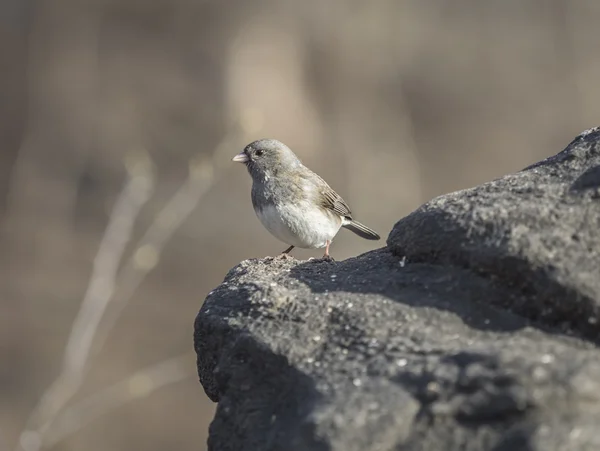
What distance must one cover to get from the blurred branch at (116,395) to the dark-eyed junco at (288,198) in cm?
226

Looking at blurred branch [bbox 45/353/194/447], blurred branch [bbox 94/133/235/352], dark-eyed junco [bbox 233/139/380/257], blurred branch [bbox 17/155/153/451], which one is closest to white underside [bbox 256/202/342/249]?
dark-eyed junco [bbox 233/139/380/257]

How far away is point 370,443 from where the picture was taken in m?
2.08

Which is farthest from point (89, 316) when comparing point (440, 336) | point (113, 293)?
point (440, 336)

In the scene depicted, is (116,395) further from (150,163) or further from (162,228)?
(150,163)

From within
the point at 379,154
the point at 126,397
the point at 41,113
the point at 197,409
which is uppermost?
the point at 41,113

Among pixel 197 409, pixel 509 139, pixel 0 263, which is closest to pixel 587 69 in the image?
pixel 509 139

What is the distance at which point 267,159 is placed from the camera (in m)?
5.22

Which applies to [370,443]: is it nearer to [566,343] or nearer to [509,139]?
[566,343]

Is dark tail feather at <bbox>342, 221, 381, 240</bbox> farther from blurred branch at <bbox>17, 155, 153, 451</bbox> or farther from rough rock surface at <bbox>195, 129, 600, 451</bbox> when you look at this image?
rough rock surface at <bbox>195, 129, 600, 451</bbox>

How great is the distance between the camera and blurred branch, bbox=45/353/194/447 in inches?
278

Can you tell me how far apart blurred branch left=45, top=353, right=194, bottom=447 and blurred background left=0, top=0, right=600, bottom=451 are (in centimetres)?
3

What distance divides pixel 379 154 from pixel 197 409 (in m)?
3.30

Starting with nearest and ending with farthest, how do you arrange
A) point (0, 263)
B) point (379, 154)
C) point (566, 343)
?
1. point (566, 343)
2. point (0, 263)
3. point (379, 154)

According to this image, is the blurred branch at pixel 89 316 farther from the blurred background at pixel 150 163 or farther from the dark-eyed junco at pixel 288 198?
the dark-eyed junco at pixel 288 198
